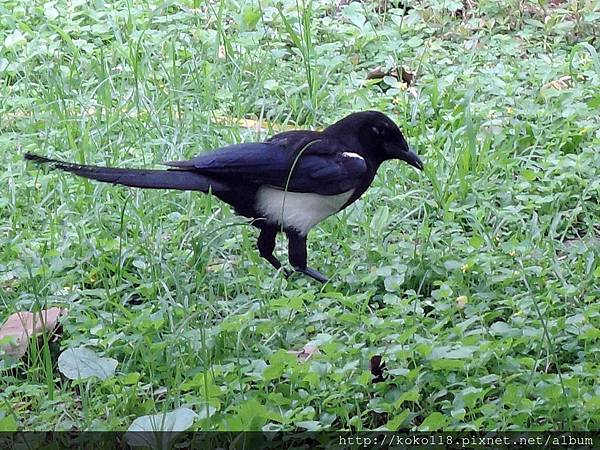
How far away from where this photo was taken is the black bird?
477 centimetres

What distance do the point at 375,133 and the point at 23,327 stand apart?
1.61 metres

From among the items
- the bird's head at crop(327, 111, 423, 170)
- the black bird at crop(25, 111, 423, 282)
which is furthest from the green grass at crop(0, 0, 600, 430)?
the bird's head at crop(327, 111, 423, 170)

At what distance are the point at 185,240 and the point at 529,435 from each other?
1.84m

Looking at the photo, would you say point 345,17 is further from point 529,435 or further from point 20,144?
point 529,435

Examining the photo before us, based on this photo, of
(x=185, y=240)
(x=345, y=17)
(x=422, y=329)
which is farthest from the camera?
(x=345, y=17)

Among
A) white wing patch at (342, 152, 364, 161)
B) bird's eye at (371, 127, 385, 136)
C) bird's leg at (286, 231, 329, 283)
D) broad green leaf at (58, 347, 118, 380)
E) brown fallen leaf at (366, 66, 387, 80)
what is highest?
bird's eye at (371, 127, 385, 136)

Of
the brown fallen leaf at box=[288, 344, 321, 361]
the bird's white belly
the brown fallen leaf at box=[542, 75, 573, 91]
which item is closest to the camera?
the brown fallen leaf at box=[288, 344, 321, 361]

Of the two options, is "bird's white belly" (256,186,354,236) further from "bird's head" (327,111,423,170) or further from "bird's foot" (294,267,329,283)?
"bird's head" (327,111,423,170)

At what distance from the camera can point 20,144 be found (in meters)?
5.86

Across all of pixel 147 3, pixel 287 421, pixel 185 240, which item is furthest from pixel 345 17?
pixel 287 421

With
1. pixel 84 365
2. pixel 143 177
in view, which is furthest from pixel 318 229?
pixel 84 365

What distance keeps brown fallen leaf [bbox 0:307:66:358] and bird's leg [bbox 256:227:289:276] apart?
2.79ft

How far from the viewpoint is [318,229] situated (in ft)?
17.1

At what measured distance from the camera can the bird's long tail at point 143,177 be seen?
4.61m
